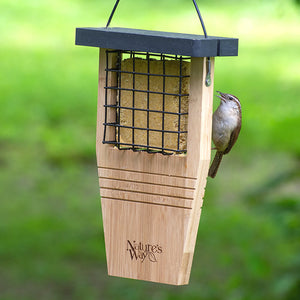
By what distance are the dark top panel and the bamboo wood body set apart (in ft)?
0.42

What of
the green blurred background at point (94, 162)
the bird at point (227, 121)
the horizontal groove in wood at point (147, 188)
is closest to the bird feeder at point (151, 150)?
the horizontal groove in wood at point (147, 188)

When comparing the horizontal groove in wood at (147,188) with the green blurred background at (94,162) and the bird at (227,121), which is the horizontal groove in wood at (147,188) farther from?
the green blurred background at (94,162)

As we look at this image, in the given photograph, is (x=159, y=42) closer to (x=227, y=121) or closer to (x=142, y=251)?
(x=227, y=121)

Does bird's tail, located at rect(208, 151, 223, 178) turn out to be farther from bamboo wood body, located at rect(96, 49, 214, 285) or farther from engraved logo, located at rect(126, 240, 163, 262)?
engraved logo, located at rect(126, 240, 163, 262)

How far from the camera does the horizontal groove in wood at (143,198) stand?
348 centimetres

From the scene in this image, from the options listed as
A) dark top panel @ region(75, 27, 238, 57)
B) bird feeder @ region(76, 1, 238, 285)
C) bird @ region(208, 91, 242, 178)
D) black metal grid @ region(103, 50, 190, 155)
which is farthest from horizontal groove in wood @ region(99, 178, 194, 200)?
dark top panel @ region(75, 27, 238, 57)

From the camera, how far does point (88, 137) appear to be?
1094cm

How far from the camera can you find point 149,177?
353cm

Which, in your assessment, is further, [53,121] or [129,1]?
[129,1]

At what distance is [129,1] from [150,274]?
12.8 meters

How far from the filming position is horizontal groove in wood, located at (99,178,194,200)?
3469 millimetres

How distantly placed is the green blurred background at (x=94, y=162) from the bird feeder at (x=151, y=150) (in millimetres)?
2000

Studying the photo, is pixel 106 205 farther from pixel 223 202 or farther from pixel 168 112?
pixel 223 202

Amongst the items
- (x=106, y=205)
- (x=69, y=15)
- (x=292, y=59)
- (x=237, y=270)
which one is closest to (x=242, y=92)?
(x=292, y=59)
